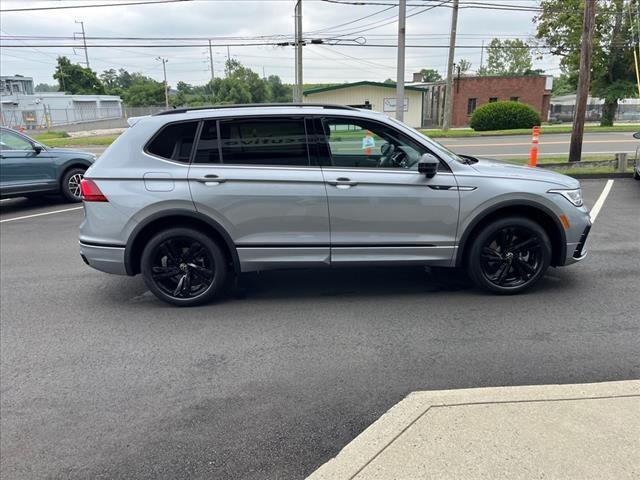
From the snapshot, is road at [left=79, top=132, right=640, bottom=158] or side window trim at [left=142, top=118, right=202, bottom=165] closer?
side window trim at [left=142, top=118, right=202, bottom=165]

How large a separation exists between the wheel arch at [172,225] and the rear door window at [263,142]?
599 mm

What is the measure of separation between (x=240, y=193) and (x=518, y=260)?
8.84ft

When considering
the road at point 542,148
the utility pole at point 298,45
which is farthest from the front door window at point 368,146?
the utility pole at point 298,45

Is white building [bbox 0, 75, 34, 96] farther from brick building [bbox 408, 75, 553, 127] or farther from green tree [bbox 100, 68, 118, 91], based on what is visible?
brick building [bbox 408, 75, 553, 127]

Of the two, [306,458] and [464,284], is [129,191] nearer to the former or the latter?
[306,458]

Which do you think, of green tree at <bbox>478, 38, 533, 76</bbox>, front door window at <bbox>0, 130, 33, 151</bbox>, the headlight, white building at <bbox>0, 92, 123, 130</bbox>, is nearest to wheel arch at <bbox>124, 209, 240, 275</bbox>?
the headlight

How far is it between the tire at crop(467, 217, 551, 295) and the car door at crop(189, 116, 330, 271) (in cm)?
145

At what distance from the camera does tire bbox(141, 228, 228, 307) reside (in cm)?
455

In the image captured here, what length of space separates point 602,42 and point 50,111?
48881 mm

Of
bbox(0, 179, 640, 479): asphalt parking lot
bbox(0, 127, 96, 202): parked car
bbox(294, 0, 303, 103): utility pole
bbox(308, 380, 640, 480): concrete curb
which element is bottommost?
bbox(0, 179, 640, 479): asphalt parking lot

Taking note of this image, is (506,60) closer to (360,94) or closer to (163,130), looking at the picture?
(360,94)

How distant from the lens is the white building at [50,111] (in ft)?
150

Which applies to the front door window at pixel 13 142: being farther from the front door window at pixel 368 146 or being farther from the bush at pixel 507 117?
the bush at pixel 507 117

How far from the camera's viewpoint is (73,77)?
242ft
